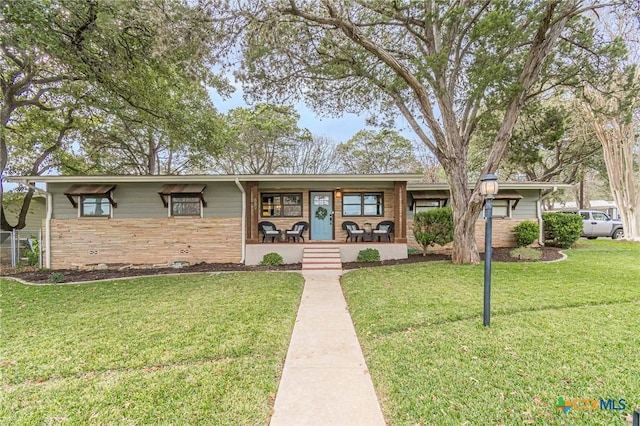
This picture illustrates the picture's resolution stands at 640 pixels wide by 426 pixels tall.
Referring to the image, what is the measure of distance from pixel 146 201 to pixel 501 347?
34.1ft

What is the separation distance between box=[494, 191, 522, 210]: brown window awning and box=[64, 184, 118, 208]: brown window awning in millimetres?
13634

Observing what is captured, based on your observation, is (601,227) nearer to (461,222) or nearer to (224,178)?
(461,222)

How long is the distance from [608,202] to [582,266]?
129 ft

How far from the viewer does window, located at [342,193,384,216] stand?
34.1 feet

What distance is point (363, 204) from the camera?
1042 centimetres

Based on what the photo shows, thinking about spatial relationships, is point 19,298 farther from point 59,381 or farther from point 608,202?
point 608,202

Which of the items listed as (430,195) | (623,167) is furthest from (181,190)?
(623,167)

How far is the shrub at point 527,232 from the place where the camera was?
33.8 feet

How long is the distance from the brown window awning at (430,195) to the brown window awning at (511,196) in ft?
6.21

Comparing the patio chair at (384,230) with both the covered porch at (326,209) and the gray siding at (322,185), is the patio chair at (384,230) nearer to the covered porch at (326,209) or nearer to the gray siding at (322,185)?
the covered porch at (326,209)

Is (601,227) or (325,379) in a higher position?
(601,227)

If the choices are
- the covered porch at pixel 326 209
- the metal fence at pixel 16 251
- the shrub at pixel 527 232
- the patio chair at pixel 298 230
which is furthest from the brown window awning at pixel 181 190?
the shrub at pixel 527 232

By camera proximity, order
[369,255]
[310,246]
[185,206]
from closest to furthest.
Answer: [369,255] < [310,246] < [185,206]

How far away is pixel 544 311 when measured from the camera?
166 inches
